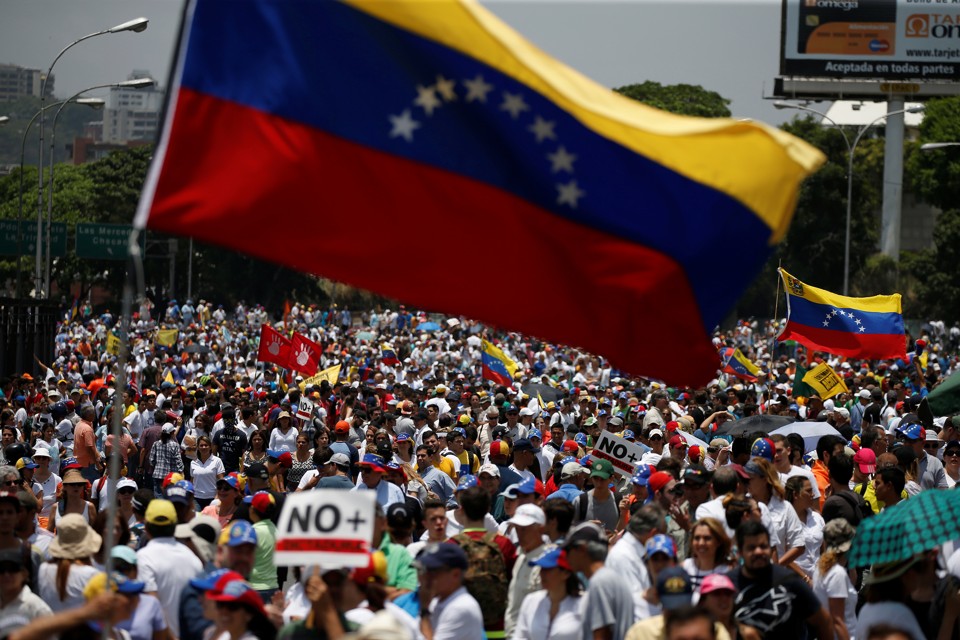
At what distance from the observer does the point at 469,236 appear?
7.39m

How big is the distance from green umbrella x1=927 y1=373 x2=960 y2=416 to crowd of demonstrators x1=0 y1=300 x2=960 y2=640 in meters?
0.32

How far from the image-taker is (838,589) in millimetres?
8664

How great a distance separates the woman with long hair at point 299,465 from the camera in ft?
47.9

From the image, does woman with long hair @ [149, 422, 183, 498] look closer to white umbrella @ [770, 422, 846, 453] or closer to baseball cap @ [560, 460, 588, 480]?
baseball cap @ [560, 460, 588, 480]

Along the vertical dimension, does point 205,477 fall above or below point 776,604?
below

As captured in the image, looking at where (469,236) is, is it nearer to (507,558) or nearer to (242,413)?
(507,558)

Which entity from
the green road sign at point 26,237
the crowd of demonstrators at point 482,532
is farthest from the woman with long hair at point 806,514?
the green road sign at point 26,237

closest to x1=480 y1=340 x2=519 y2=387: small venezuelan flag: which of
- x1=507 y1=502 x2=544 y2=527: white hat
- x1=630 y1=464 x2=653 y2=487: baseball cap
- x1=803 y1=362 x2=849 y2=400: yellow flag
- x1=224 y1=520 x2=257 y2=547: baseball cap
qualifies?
x1=803 y1=362 x2=849 y2=400: yellow flag

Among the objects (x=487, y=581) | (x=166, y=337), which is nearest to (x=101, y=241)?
(x=166, y=337)

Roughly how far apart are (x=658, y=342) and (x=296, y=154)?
2.02m

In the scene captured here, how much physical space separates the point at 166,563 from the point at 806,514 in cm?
458

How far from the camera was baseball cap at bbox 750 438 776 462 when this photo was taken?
11.7 metres

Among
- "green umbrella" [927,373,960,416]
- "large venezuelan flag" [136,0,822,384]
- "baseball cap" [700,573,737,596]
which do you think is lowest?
"baseball cap" [700,573,737,596]

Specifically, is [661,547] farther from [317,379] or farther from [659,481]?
[317,379]
